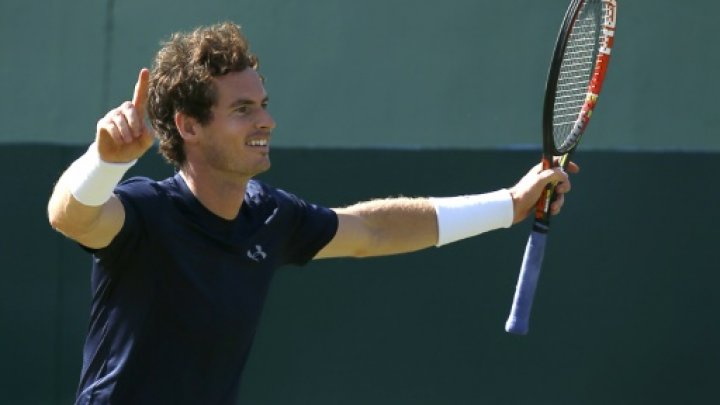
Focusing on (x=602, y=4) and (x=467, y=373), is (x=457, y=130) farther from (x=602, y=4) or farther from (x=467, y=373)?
(x=602, y=4)

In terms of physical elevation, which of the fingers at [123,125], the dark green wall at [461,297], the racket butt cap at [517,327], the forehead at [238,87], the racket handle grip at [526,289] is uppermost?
the fingers at [123,125]

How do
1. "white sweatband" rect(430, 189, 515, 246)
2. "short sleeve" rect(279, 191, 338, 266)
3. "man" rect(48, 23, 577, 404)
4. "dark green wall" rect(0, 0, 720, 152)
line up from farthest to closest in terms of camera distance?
"dark green wall" rect(0, 0, 720, 152) → "white sweatband" rect(430, 189, 515, 246) → "short sleeve" rect(279, 191, 338, 266) → "man" rect(48, 23, 577, 404)

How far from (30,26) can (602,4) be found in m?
2.71

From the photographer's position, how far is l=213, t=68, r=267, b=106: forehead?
11.4ft

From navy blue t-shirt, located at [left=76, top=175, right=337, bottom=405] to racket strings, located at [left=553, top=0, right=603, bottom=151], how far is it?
4.56 ft

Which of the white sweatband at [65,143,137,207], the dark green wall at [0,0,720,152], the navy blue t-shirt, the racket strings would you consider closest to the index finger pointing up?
the white sweatband at [65,143,137,207]

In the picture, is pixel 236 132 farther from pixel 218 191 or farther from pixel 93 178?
pixel 93 178

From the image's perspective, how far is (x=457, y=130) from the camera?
5.98 m

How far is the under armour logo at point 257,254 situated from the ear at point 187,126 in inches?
12.6

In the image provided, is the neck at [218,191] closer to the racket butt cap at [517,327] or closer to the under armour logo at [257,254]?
the under armour logo at [257,254]

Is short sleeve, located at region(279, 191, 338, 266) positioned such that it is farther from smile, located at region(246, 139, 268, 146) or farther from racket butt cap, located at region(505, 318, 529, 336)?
racket butt cap, located at region(505, 318, 529, 336)

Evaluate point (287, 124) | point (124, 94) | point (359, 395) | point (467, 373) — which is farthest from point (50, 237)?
point (467, 373)

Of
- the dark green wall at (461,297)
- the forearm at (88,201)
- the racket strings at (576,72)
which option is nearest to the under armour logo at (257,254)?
the forearm at (88,201)

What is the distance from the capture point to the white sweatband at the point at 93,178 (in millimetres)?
Answer: 2900
